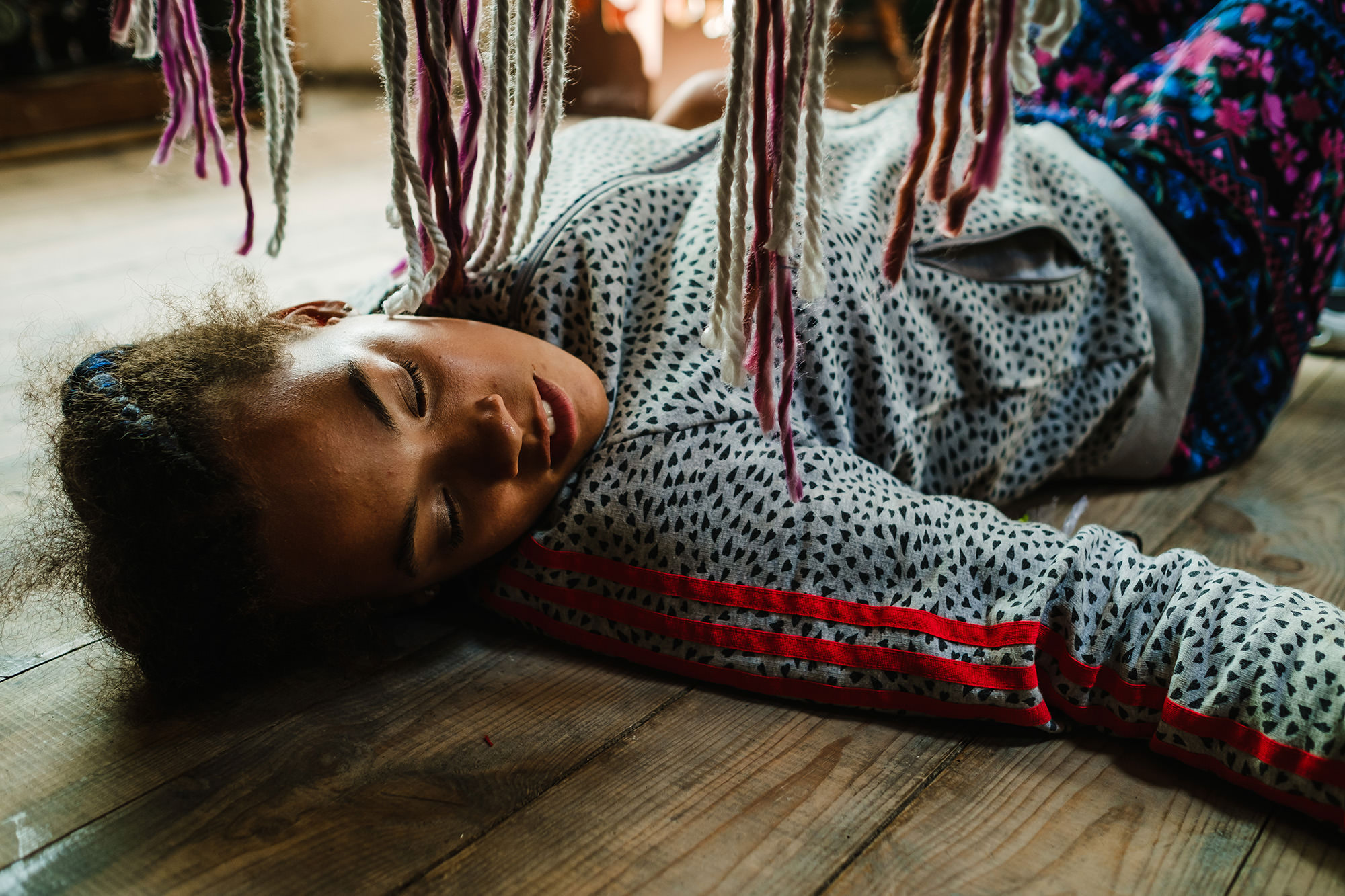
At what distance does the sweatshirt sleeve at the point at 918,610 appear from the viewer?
0.69m

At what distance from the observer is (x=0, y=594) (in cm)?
84

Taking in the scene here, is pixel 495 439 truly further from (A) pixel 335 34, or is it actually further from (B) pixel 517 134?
(A) pixel 335 34

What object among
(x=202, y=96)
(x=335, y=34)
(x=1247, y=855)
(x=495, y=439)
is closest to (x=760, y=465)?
(x=495, y=439)

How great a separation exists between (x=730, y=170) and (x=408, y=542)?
38cm

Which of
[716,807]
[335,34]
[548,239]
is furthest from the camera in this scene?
[335,34]

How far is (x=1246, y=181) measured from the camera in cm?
117

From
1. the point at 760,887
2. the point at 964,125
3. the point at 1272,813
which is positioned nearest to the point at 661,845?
the point at 760,887

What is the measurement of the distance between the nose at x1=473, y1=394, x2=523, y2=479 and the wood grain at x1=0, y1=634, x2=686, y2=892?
7.2 inches

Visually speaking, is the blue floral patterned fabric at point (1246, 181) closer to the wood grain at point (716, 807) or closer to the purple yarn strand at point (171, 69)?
the wood grain at point (716, 807)

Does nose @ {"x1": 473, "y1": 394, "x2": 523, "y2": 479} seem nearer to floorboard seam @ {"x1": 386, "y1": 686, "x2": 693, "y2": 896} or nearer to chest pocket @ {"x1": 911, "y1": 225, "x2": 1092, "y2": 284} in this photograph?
floorboard seam @ {"x1": 386, "y1": 686, "x2": 693, "y2": 896}

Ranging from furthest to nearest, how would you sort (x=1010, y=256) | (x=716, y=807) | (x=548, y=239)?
(x=1010, y=256) < (x=548, y=239) < (x=716, y=807)

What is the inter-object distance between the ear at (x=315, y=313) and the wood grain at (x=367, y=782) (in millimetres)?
322

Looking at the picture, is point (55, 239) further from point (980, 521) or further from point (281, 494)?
point (980, 521)

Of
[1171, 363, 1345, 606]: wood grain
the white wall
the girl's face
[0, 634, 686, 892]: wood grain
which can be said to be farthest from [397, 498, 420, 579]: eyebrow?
the white wall
